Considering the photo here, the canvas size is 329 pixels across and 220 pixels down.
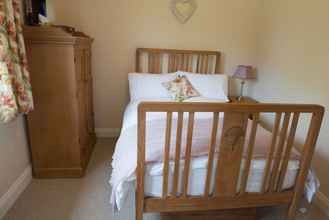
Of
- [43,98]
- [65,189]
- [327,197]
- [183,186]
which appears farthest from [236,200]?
[43,98]

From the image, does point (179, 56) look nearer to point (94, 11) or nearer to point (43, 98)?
point (94, 11)

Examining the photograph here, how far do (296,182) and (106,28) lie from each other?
260 cm

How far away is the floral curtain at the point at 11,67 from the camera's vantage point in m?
1.32

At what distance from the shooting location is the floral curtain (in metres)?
1.32

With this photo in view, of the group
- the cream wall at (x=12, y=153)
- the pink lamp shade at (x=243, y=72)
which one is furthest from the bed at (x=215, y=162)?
the pink lamp shade at (x=243, y=72)

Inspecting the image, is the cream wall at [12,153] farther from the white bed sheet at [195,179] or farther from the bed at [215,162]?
the white bed sheet at [195,179]

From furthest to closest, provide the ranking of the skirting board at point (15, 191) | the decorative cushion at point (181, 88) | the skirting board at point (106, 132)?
the skirting board at point (106, 132) → the decorative cushion at point (181, 88) → the skirting board at point (15, 191)

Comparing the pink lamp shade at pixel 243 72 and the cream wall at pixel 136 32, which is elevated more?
the cream wall at pixel 136 32

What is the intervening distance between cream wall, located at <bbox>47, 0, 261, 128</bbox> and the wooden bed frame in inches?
76.7

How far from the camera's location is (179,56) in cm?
302

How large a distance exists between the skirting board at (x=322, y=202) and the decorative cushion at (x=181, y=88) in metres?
1.56

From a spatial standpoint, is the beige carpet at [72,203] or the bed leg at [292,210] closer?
the bed leg at [292,210]

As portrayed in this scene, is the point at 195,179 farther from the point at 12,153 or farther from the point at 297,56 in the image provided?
the point at 297,56

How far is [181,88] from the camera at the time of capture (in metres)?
2.68
